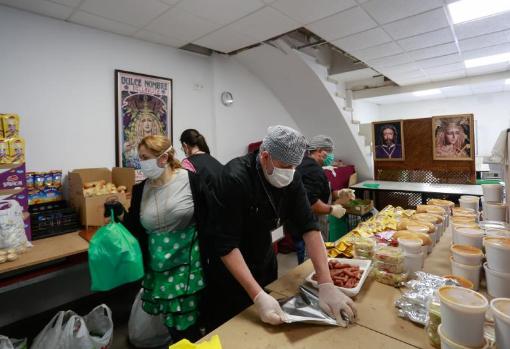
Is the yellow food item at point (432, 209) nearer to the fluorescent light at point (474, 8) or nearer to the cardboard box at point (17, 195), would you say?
the fluorescent light at point (474, 8)

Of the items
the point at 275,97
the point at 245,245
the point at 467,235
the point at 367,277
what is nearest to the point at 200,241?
the point at 245,245

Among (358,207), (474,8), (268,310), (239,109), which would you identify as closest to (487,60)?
(474,8)

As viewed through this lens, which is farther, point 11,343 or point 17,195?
point 17,195

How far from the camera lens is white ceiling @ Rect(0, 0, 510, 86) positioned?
8.02 feet

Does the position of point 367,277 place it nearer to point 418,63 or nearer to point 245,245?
point 245,245

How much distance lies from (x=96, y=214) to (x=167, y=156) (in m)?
1.21

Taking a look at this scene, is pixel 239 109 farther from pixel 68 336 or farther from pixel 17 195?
pixel 68 336

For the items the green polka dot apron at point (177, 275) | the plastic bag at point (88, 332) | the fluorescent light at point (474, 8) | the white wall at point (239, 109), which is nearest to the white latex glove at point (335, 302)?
the green polka dot apron at point (177, 275)

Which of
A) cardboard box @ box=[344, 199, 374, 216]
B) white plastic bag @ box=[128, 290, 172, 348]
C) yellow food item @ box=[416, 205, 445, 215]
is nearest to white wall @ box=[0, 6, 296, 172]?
white plastic bag @ box=[128, 290, 172, 348]

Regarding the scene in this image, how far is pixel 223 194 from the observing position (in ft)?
3.69

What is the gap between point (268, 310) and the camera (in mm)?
970

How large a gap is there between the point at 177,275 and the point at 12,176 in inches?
59.9

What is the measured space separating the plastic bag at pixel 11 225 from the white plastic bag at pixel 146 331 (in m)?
0.88

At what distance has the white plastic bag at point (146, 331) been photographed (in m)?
2.08
